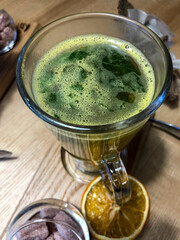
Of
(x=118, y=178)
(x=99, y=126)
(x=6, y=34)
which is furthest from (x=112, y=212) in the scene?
(x=6, y=34)

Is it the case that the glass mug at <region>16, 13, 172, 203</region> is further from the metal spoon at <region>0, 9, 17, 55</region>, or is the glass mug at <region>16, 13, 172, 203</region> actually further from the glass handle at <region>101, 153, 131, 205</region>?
the metal spoon at <region>0, 9, 17, 55</region>

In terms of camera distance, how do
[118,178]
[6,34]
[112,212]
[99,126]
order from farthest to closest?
[6,34] → [112,212] → [118,178] → [99,126]

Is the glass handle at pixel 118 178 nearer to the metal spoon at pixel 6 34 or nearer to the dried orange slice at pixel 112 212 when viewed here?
the dried orange slice at pixel 112 212

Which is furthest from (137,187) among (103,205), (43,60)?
(43,60)

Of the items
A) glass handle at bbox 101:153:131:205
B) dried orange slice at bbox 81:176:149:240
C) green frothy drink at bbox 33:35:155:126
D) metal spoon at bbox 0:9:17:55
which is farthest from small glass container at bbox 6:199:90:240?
metal spoon at bbox 0:9:17:55

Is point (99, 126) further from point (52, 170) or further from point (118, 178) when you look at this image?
point (52, 170)

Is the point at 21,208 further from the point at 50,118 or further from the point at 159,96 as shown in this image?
the point at 159,96

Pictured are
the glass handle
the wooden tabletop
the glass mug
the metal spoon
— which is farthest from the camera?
the metal spoon
